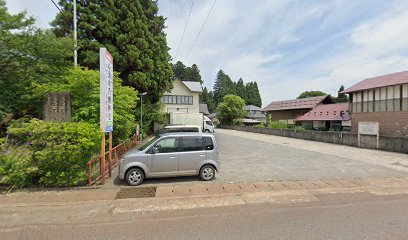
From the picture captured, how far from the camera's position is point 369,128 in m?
17.5

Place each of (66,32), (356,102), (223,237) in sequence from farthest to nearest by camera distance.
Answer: (356,102) < (66,32) < (223,237)

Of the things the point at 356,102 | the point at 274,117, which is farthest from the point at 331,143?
the point at 274,117

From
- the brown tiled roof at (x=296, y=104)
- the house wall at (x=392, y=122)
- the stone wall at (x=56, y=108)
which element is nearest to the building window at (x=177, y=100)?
the brown tiled roof at (x=296, y=104)

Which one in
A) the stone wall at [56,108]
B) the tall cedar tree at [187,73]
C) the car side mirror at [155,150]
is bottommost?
the car side mirror at [155,150]

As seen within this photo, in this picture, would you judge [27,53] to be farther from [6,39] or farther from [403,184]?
[403,184]

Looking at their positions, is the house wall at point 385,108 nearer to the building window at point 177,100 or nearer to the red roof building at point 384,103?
the red roof building at point 384,103

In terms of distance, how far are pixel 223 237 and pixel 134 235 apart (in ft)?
5.43

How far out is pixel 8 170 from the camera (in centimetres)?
645

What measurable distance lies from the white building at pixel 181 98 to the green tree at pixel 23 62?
28.5 m

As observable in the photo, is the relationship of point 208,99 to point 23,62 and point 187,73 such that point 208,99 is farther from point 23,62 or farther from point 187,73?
point 23,62

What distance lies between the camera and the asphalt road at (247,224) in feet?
13.4

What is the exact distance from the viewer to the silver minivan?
7387 mm

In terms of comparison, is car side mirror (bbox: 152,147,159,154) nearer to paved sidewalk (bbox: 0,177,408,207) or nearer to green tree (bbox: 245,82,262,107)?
paved sidewalk (bbox: 0,177,408,207)

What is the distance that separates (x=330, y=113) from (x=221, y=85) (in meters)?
65.2
